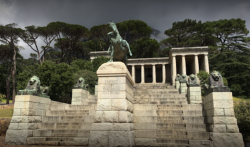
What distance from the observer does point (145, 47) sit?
152 feet

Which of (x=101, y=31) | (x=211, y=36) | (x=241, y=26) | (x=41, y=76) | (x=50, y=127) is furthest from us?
(x=101, y=31)

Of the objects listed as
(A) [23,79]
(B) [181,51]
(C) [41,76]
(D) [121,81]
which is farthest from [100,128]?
(B) [181,51]

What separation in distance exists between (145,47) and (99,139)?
1598 inches

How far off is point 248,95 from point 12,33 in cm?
4285

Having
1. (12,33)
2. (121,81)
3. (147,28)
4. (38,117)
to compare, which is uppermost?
(147,28)

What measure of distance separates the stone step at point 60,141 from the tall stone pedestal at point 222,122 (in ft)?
17.3

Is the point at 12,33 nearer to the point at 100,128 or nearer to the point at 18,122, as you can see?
the point at 18,122

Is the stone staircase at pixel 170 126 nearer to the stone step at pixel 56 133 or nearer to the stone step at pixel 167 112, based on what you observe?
the stone step at pixel 167 112

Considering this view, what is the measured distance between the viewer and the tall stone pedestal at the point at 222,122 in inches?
288

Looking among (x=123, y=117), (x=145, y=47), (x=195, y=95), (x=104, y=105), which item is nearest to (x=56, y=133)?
(x=104, y=105)

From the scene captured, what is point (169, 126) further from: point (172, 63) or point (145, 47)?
point (145, 47)

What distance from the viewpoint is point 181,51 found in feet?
119

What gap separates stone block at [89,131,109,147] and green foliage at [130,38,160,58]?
39.9m

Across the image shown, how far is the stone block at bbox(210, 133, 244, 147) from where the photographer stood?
285 inches
